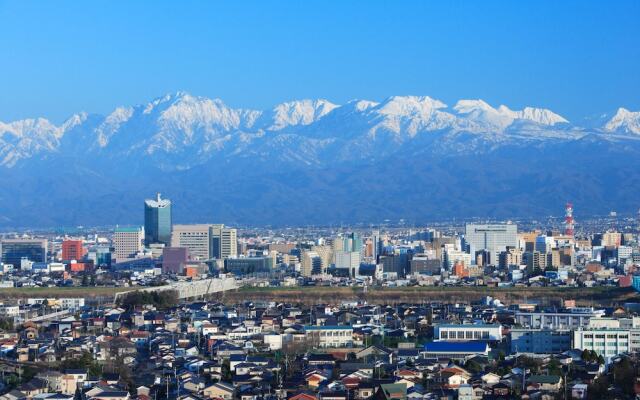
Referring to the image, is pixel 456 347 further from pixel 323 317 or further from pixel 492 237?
pixel 492 237

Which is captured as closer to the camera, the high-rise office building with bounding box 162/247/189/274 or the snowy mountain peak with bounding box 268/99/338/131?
the high-rise office building with bounding box 162/247/189/274

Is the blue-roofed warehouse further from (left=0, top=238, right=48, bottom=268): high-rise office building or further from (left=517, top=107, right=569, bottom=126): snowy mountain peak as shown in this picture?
(left=517, top=107, right=569, bottom=126): snowy mountain peak

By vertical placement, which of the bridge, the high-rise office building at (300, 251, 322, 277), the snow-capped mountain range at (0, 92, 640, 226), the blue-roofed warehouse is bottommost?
the blue-roofed warehouse

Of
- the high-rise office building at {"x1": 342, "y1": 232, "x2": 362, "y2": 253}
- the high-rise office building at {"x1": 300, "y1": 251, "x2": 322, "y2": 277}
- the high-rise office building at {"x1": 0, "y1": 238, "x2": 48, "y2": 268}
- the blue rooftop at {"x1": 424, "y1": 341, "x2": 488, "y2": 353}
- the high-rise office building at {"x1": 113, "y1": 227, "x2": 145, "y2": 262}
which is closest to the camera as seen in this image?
the blue rooftop at {"x1": 424, "y1": 341, "x2": 488, "y2": 353}

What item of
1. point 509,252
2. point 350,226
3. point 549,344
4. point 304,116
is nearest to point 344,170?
point 350,226

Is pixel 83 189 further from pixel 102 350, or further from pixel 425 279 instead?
pixel 102 350

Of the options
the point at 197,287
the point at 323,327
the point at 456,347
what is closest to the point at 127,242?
the point at 197,287

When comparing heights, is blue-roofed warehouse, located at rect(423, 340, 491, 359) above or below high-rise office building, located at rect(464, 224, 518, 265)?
below

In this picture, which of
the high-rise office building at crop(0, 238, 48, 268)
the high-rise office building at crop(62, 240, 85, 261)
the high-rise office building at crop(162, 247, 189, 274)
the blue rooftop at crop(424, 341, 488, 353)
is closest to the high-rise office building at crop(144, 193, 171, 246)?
the high-rise office building at crop(0, 238, 48, 268)
